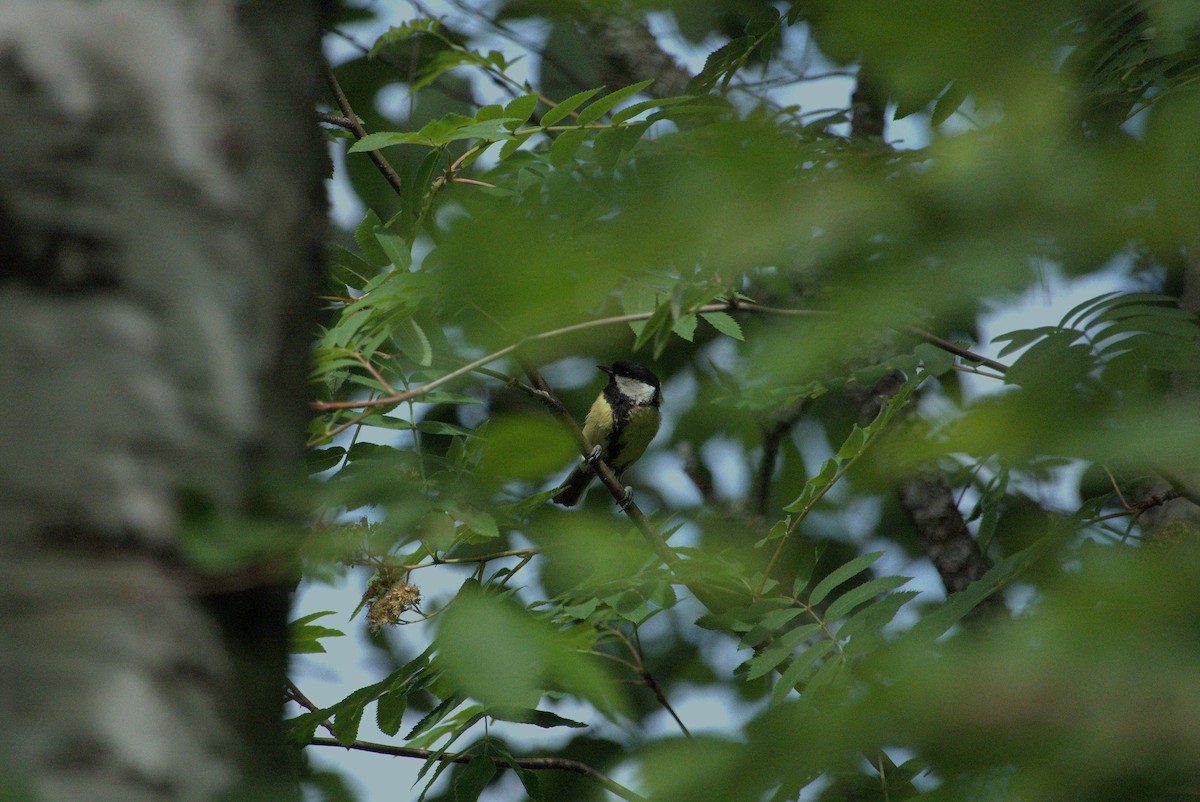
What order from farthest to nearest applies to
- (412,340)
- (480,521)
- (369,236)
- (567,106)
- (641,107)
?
(369,236) < (567,106) < (641,107) < (412,340) < (480,521)

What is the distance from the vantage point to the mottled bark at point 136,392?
2.57 ft

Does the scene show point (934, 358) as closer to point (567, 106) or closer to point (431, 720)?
point (567, 106)

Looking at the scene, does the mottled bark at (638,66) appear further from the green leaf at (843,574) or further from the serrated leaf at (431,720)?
the serrated leaf at (431,720)

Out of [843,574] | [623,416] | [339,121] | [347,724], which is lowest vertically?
[623,416]

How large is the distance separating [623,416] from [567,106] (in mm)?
4047

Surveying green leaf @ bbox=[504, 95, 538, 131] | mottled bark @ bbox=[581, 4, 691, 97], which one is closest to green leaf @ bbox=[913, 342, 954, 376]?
green leaf @ bbox=[504, 95, 538, 131]

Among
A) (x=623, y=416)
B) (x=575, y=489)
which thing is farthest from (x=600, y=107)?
(x=575, y=489)

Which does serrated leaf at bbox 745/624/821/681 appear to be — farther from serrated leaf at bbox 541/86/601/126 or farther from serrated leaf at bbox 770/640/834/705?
serrated leaf at bbox 541/86/601/126

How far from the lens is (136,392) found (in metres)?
0.86

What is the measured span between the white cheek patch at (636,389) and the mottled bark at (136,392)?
18.6 feet

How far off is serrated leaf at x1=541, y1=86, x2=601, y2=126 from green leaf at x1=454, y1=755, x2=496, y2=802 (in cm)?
176

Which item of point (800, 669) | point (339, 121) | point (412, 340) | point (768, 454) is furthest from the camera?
point (768, 454)

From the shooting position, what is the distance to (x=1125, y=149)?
93 centimetres

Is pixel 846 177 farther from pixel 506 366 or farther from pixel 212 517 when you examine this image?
pixel 212 517
